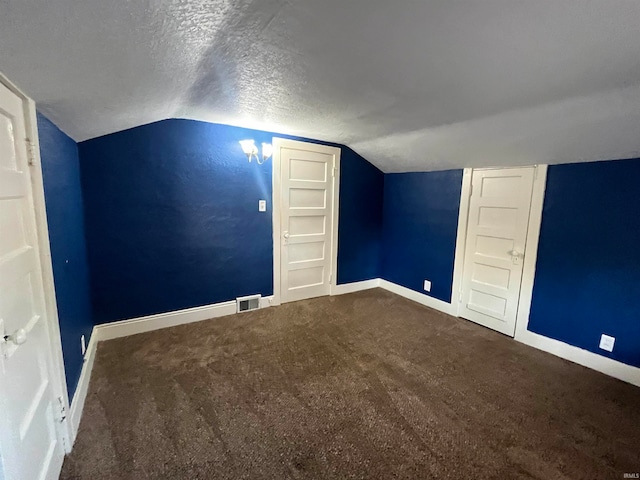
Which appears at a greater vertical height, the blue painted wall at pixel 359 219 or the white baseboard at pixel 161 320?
the blue painted wall at pixel 359 219

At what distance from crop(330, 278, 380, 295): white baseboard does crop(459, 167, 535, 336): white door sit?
1.35 m

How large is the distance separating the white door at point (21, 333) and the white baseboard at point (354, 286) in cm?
309

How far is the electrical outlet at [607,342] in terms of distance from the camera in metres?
2.38

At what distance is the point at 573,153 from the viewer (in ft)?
7.87

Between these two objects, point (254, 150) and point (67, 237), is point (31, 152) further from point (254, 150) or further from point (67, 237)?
point (254, 150)

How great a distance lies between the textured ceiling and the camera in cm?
102

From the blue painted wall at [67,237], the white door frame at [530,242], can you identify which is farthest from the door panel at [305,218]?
the blue painted wall at [67,237]

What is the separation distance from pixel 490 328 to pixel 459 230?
1.13 metres

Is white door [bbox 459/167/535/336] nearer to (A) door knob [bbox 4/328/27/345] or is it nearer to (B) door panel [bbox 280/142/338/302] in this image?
(B) door panel [bbox 280/142/338/302]

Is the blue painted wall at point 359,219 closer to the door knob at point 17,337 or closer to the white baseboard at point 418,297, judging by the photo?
the white baseboard at point 418,297

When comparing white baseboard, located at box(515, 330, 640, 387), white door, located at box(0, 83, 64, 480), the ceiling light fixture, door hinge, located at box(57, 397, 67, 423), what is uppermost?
the ceiling light fixture

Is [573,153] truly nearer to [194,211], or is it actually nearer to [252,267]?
[252,267]

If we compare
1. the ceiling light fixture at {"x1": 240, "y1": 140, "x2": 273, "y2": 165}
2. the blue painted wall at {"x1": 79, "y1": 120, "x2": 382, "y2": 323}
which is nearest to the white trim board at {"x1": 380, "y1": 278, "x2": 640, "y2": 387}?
the blue painted wall at {"x1": 79, "y1": 120, "x2": 382, "y2": 323}

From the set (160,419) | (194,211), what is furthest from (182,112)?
(160,419)
